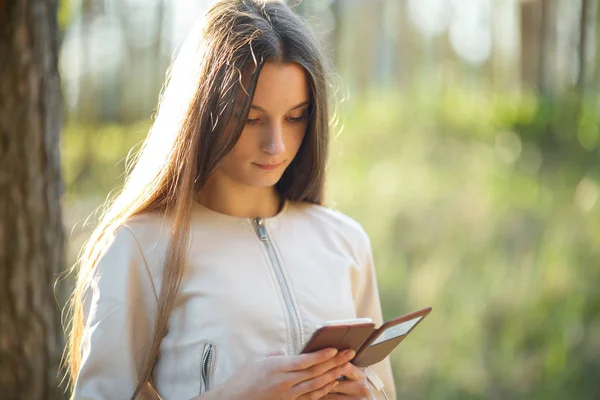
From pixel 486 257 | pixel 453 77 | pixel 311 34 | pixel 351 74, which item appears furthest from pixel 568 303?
pixel 311 34

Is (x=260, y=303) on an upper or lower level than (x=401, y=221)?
upper

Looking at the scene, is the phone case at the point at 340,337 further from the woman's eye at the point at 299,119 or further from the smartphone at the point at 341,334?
the woman's eye at the point at 299,119

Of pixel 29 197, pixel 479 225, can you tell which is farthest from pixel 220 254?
pixel 479 225

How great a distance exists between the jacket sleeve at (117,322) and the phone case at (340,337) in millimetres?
407

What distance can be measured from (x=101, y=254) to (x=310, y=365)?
1.88ft

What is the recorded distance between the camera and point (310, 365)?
5.28 ft

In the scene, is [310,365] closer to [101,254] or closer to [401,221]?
[101,254]

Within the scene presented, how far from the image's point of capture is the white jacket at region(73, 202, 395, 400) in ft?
5.65

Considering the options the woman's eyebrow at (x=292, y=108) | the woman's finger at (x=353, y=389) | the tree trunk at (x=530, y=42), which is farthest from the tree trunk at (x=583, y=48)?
the woman's finger at (x=353, y=389)

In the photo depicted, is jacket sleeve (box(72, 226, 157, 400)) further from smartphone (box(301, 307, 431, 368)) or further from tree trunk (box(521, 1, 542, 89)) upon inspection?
tree trunk (box(521, 1, 542, 89))

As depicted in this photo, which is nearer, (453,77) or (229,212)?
(229,212)

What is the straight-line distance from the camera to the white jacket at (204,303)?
5.65ft

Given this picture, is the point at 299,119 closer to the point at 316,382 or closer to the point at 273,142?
the point at 273,142

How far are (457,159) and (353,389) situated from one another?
386 cm
